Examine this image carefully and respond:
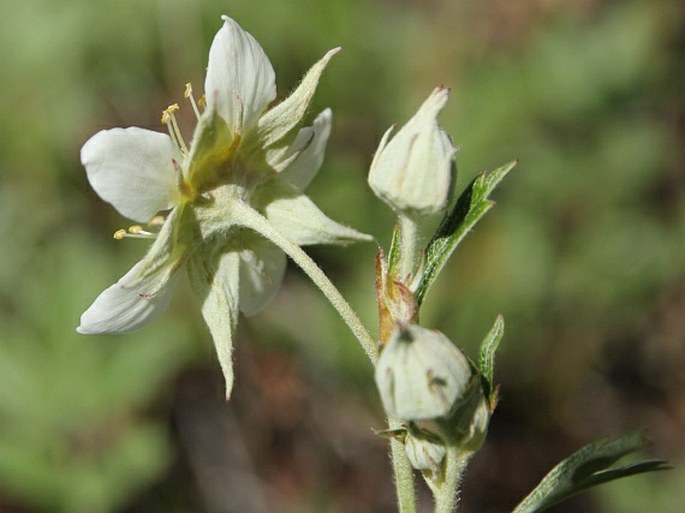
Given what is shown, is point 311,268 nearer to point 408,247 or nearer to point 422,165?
point 408,247

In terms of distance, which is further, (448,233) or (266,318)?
(266,318)

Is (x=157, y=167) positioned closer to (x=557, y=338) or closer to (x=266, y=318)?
(x=266, y=318)

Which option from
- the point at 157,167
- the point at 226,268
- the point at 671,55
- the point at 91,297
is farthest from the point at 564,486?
the point at 671,55

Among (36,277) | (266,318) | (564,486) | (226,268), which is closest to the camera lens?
(564,486)

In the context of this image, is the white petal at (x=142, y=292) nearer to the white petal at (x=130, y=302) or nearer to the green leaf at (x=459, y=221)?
the white petal at (x=130, y=302)

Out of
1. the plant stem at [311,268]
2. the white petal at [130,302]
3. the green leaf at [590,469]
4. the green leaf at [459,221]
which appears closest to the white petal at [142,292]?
the white petal at [130,302]

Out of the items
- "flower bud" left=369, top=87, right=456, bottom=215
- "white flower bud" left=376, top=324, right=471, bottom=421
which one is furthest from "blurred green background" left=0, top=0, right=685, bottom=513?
"white flower bud" left=376, top=324, right=471, bottom=421

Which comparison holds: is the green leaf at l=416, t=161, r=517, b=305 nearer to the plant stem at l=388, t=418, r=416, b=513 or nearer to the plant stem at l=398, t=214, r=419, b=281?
the plant stem at l=398, t=214, r=419, b=281
